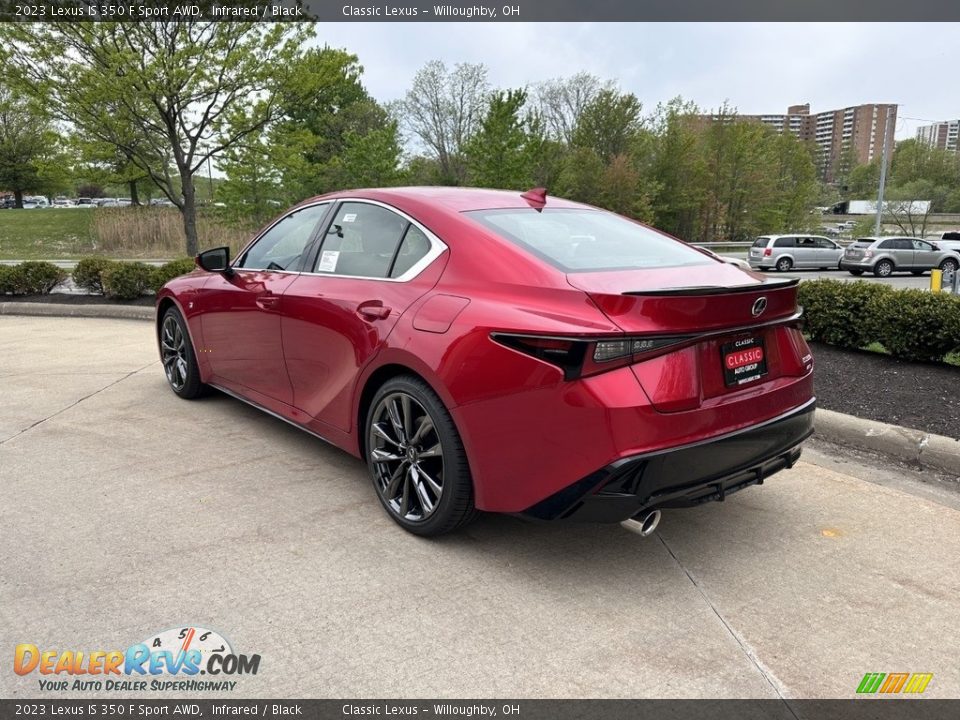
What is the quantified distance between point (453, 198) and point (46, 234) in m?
37.8

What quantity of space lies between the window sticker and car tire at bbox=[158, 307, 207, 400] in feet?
6.10

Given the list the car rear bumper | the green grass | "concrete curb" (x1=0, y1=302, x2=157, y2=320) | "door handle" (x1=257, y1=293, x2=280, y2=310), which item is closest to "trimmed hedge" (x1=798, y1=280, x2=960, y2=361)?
the car rear bumper

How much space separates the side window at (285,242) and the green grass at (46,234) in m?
27.3

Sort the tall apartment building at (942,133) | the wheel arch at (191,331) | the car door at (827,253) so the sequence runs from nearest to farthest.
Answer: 1. the wheel arch at (191,331)
2. the car door at (827,253)
3. the tall apartment building at (942,133)

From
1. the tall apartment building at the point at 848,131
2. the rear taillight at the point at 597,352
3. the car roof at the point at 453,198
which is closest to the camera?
the rear taillight at the point at 597,352

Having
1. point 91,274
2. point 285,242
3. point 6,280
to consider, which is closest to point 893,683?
point 285,242

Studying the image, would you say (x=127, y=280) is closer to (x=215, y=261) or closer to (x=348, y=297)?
(x=215, y=261)

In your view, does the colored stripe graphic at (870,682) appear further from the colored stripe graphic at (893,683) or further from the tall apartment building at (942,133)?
the tall apartment building at (942,133)

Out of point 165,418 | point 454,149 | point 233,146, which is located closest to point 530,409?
point 165,418

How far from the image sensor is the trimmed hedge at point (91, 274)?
33.9 feet

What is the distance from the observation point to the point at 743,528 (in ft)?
11.0

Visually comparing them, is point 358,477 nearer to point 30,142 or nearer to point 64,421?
point 64,421

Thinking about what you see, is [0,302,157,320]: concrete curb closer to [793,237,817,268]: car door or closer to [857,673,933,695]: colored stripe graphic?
[857,673,933,695]: colored stripe graphic
